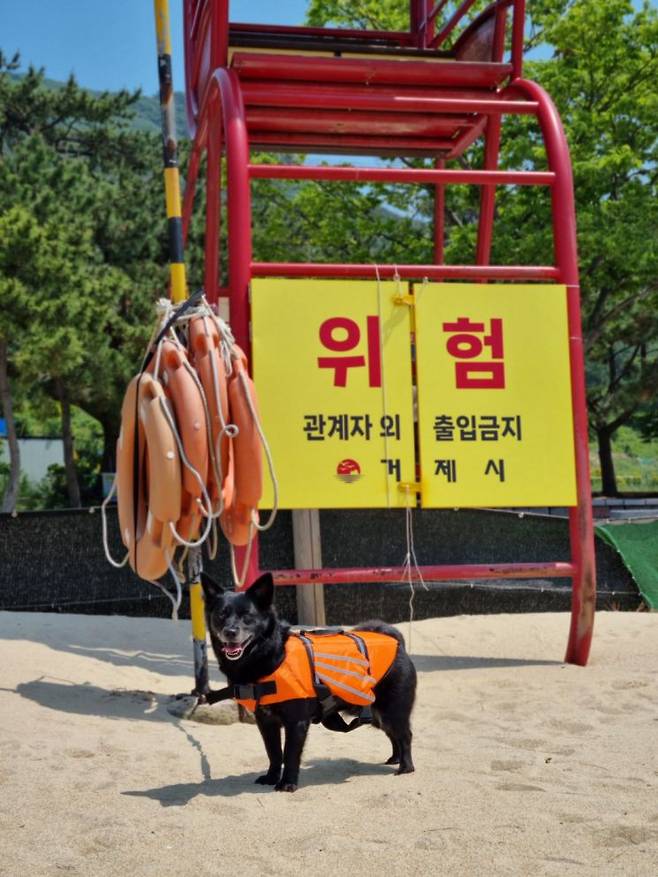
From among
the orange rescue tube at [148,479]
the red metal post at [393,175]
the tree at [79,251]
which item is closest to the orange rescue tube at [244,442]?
the orange rescue tube at [148,479]

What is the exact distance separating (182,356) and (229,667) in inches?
68.1

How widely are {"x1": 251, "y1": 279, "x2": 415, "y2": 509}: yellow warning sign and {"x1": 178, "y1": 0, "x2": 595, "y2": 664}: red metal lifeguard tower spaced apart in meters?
0.16

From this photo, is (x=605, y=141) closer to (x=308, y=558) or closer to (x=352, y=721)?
(x=308, y=558)

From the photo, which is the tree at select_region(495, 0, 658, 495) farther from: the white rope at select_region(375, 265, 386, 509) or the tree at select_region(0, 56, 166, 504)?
the white rope at select_region(375, 265, 386, 509)

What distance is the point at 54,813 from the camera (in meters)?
3.93

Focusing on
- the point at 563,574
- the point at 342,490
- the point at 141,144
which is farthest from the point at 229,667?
the point at 141,144

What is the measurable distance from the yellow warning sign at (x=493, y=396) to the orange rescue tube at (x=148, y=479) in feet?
7.85

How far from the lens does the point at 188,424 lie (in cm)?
520

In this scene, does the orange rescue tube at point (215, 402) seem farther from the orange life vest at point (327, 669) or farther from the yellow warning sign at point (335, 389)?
the yellow warning sign at point (335, 389)

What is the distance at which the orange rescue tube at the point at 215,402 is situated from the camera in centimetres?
532

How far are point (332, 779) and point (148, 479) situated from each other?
1.72 meters

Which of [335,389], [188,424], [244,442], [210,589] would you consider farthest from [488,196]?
[210,589]

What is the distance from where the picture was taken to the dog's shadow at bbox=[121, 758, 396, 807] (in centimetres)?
→ 423

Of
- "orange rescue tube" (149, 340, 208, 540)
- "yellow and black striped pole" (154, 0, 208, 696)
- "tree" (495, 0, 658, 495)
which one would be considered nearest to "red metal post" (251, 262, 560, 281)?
"yellow and black striped pole" (154, 0, 208, 696)
